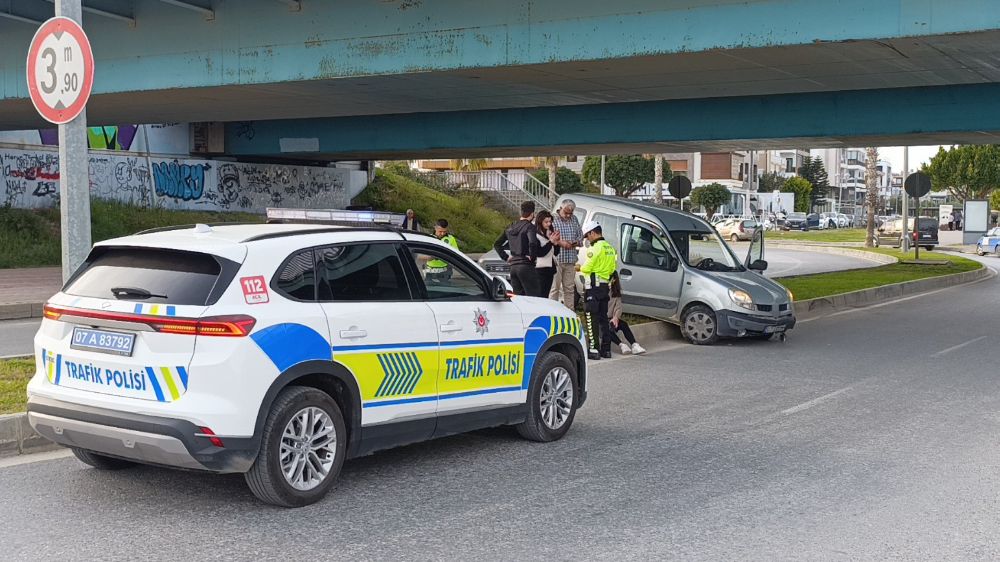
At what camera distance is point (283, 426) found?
6051 mm

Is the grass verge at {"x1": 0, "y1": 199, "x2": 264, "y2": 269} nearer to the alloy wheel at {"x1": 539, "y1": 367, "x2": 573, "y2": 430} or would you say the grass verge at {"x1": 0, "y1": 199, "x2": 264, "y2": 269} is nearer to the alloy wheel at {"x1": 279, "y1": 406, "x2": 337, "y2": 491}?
the alloy wheel at {"x1": 539, "y1": 367, "x2": 573, "y2": 430}

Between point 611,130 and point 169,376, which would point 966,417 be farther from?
point 611,130

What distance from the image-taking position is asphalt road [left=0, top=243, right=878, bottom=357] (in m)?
13.6

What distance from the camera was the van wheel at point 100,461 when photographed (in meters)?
6.83

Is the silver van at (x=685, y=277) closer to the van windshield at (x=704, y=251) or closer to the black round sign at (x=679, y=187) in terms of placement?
the van windshield at (x=704, y=251)

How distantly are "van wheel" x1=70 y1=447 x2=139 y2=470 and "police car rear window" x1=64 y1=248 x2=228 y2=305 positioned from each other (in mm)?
1158

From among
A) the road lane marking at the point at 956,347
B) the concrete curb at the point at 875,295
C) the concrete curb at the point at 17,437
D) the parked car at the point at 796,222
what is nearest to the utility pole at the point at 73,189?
the concrete curb at the point at 17,437

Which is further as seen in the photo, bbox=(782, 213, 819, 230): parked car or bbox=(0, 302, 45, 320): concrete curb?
→ bbox=(782, 213, 819, 230): parked car

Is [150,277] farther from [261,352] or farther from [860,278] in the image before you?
[860,278]

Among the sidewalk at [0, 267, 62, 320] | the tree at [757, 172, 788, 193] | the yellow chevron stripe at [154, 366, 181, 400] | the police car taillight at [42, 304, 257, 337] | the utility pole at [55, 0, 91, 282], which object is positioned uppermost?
the tree at [757, 172, 788, 193]

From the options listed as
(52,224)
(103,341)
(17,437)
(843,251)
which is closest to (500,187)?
(843,251)

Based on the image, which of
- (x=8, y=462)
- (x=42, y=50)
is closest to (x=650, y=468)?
(x=8, y=462)

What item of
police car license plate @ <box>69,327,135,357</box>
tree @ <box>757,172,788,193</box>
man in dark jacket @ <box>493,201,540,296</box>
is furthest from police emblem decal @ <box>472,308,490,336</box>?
tree @ <box>757,172,788,193</box>

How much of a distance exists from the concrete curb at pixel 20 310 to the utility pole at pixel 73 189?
9575mm
